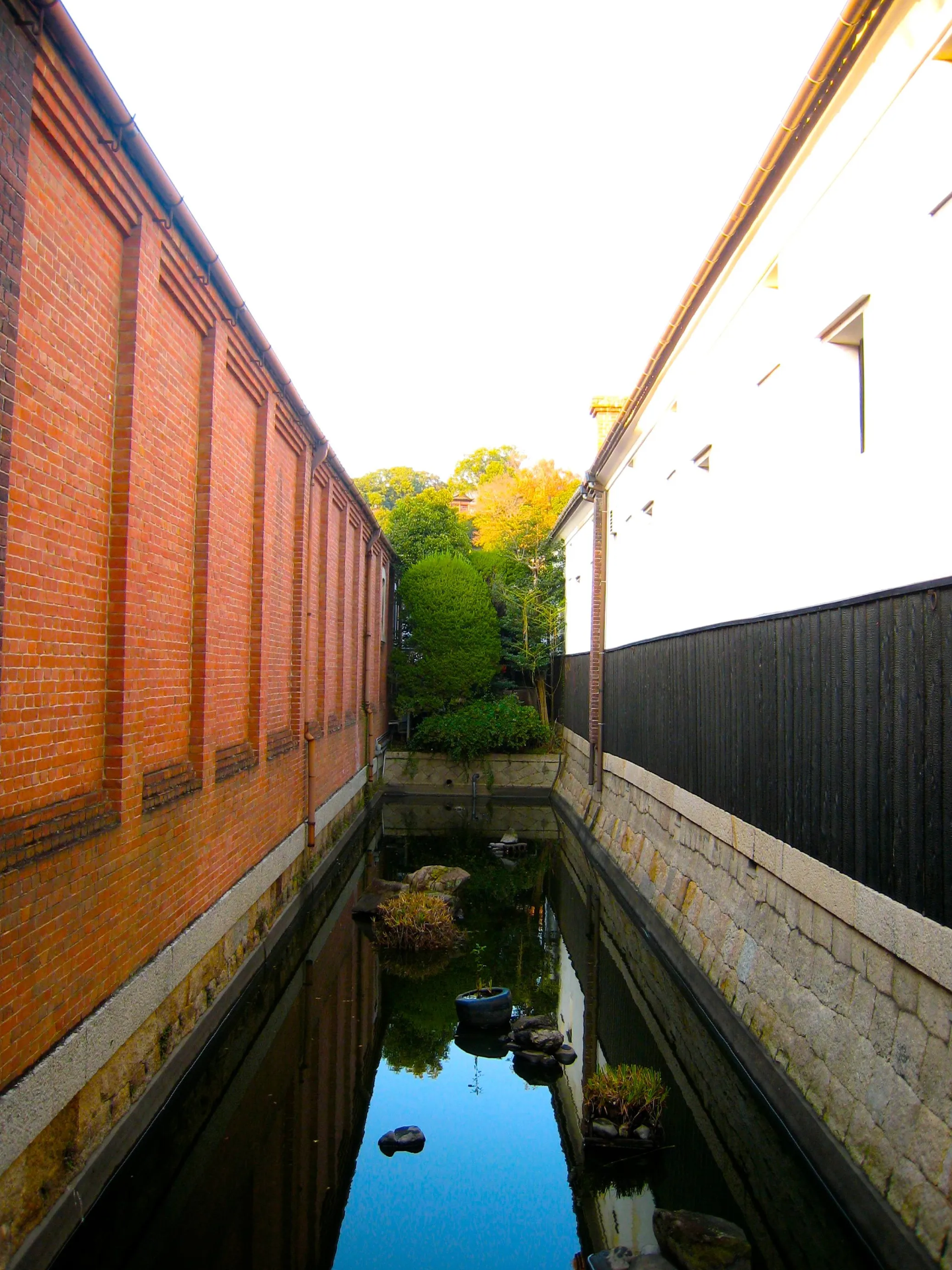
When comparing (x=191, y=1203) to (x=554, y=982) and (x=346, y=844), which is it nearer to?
(x=554, y=982)

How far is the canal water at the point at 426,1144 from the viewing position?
464 centimetres

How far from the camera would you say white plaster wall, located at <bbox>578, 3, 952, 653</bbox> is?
4.83 metres

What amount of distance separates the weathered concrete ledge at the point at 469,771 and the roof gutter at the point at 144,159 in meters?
13.8

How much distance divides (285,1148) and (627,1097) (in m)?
2.16

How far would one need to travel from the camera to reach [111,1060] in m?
5.01

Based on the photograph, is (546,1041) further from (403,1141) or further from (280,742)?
(280,742)

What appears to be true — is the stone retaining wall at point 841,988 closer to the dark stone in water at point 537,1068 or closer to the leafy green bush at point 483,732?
the dark stone in water at point 537,1068

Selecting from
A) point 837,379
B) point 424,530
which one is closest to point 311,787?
point 837,379

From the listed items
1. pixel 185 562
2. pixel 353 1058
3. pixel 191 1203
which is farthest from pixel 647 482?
pixel 191 1203

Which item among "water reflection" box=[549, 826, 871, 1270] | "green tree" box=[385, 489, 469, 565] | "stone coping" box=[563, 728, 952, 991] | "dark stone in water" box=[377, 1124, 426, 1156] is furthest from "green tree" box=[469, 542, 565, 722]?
"dark stone in water" box=[377, 1124, 426, 1156]

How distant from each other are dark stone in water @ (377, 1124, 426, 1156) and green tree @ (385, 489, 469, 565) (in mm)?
20867

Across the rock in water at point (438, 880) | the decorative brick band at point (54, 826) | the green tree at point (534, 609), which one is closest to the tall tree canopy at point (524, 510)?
the green tree at point (534, 609)

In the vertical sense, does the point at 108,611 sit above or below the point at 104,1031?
above

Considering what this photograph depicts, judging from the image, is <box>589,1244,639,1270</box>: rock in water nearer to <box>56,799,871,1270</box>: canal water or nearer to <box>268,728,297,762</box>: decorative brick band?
<box>56,799,871,1270</box>: canal water
